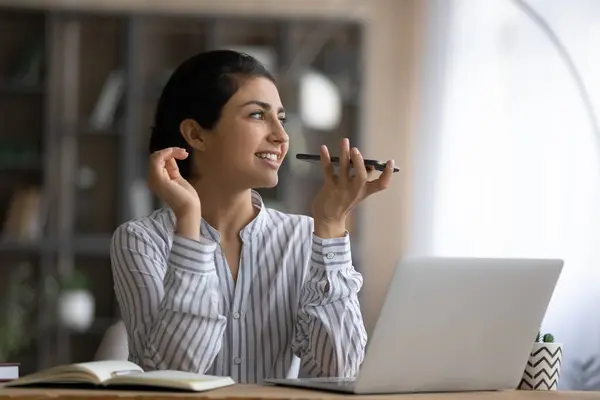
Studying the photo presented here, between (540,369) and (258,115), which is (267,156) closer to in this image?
(258,115)

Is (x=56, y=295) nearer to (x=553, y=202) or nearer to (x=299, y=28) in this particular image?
(x=299, y=28)

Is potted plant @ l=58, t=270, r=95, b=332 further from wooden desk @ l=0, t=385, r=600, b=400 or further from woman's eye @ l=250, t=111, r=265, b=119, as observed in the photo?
wooden desk @ l=0, t=385, r=600, b=400

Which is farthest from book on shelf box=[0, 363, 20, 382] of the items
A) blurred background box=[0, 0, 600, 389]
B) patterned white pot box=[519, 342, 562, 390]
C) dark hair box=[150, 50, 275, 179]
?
blurred background box=[0, 0, 600, 389]

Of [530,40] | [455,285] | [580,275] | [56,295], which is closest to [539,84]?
[530,40]

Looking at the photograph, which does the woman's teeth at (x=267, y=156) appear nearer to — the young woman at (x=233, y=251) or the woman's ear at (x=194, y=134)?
the young woman at (x=233, y=251)

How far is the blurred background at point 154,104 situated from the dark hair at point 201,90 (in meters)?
2.77

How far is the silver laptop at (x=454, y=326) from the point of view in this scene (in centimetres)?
154

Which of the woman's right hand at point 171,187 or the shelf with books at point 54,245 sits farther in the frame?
the shelf with books at point 54,245

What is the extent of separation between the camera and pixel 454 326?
1.61m

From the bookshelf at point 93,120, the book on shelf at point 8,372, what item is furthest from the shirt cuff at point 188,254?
the bookshelf at point 93,120

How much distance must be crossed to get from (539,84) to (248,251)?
8.73ft

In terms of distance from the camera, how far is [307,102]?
5.72 metres

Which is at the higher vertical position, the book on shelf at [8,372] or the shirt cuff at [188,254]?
the shirt cuff at [188,254]

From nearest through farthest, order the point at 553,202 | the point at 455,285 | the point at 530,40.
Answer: the point at 455,285 < the point at 553,202 < the point at 530,40
